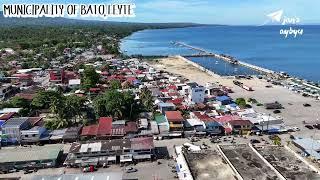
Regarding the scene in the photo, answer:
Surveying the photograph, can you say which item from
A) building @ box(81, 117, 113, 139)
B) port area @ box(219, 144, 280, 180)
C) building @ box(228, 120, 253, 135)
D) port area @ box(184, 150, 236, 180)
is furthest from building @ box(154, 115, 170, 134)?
port area @ box(219, 144, 280, 180)

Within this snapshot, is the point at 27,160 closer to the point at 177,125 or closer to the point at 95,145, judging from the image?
the point at 95,145

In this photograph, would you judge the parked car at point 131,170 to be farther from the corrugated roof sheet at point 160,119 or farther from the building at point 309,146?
the building at point 309,146

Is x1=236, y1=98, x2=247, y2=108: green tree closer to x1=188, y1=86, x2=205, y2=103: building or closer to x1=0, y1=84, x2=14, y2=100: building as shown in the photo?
x1=188, y1=86, x2=205, y2=103: building

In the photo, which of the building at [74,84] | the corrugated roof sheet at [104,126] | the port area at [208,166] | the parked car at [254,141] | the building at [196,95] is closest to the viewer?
the port area at [208,166]

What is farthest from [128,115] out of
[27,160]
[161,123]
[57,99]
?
[27,160]

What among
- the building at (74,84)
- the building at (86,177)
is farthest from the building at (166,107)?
the building at (74,84)
